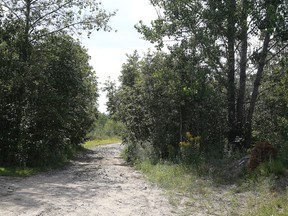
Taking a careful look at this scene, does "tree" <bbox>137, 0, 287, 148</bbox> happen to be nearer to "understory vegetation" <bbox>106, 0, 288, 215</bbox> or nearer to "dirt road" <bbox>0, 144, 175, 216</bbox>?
"understory vegetation" <bbox>106, 0, 288, 215</bbox>

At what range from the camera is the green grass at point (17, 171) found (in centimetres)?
1427

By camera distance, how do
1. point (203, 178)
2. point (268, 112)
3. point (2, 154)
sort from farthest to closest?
1. point (268, 112)
2. point (2, 154)
3. point (203, 178)

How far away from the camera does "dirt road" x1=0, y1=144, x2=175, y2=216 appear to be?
8.27m

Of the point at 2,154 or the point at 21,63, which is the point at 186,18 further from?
the point at 2,154

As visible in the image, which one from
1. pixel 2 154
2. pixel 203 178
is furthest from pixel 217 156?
pixel 2 154

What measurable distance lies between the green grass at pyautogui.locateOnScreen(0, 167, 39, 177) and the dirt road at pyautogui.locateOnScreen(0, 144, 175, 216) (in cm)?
75

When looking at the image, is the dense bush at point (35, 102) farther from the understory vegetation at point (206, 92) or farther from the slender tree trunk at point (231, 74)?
the slender tree trunk at point (231, 74)

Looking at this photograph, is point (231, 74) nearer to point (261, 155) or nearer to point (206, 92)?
point (206, 92)

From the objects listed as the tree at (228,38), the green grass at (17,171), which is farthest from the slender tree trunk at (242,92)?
the green grass at (17,171)

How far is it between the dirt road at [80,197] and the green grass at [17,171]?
753mm

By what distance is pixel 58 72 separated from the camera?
19.1 m

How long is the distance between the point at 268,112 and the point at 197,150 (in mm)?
7112

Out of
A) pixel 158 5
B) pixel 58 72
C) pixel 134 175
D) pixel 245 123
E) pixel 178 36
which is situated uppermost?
pixel 158 5

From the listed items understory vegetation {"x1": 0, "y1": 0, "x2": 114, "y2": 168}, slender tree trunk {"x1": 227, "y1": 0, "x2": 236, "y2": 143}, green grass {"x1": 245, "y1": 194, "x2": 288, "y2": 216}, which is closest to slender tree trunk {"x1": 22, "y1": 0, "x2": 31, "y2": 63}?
understory vegetation {"x1": 0, "y1": 0, "x2": 114, "y2": 168}
